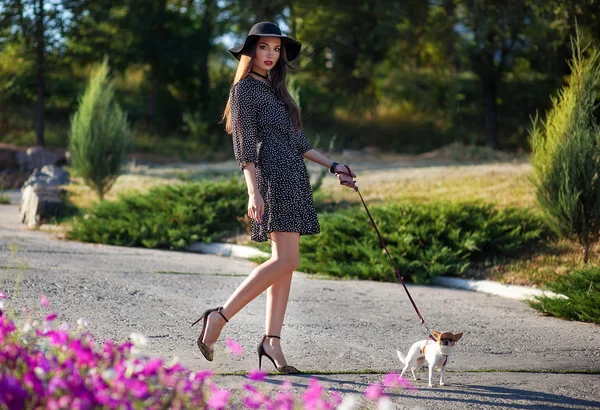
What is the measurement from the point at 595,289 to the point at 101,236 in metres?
6.70

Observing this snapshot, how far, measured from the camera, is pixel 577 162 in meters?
9.14

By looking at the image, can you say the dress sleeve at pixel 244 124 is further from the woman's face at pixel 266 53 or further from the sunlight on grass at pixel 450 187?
the sunlight on grass at pixel 450 187

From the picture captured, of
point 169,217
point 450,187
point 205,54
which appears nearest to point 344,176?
point 169,217

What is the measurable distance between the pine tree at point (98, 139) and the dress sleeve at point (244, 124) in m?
10.8

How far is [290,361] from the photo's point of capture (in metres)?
5.23

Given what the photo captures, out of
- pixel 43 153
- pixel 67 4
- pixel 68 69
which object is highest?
pixel 67 4

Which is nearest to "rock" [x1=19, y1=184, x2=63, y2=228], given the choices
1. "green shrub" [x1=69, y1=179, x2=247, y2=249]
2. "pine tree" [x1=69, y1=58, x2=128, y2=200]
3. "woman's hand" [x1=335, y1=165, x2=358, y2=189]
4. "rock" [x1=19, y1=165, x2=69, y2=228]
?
"rock" [x1=19, y1=165, x2=69, y2=228]

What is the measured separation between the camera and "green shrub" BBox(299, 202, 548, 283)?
941 cm

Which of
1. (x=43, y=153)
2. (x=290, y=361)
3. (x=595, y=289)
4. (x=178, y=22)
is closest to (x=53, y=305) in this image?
(x=290, y=361)

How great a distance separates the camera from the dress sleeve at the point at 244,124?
4898 mm

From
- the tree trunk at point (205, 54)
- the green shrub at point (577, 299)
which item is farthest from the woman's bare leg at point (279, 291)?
the tree trunk at point (205, 54)

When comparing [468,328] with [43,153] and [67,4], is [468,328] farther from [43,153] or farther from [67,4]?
[67,4]

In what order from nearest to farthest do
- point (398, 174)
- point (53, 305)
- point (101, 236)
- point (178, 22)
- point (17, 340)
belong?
point (17, 340) < point (53, 305) < point (101, 236) < point (398, 174) < point (178, 22)

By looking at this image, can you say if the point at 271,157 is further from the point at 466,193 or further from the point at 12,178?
the point at 12,178
